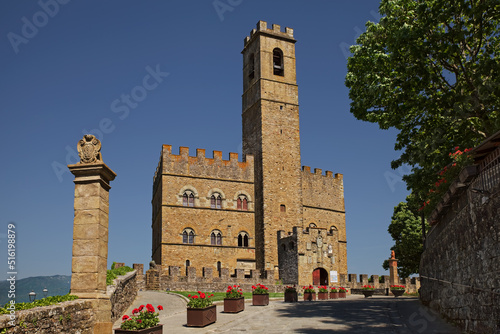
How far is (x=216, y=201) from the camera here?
38969 millimetres

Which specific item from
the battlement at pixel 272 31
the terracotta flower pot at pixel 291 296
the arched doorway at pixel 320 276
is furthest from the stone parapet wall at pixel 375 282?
the battlement at pixel 272 31

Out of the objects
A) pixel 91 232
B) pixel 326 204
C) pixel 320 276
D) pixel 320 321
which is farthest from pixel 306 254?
pixel 91 232

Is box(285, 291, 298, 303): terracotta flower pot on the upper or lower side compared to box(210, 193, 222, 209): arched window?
lower

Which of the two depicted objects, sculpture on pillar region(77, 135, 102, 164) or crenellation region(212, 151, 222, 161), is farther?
crenellation region(212, 151, 222, 161)

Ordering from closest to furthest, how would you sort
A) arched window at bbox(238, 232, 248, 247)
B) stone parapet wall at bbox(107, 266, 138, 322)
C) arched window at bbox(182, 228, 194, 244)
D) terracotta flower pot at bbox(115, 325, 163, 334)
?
terracotta flower pot at bbox(115, 325, 163, 334) < stone parapet wall at bbox(107, 266, 138, 322) < arched window at bbox(182, 228, 194, 244) < arched window at bbox(238, 232, 248, 247)

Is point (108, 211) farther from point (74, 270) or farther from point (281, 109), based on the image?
point (281, 109)

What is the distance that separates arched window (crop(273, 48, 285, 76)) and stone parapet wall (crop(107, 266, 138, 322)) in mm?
27236

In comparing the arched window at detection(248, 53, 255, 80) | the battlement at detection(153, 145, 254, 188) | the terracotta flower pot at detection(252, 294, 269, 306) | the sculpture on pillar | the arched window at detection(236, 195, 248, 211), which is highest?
the arched window at detection(248, 53, 255, 80)

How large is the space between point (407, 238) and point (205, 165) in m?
18.7

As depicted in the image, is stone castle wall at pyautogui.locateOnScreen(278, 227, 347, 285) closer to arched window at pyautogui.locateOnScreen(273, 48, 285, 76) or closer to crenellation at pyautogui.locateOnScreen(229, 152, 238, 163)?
crenellation at pyautogui.locateOnScreen(229, 152, 238, 163)

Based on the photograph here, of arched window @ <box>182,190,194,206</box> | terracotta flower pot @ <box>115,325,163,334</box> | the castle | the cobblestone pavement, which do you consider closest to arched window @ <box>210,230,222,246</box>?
the castle

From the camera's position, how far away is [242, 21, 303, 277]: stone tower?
38.7 m

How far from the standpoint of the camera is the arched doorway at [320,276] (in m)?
34.8

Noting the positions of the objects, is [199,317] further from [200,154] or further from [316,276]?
[200,154]
